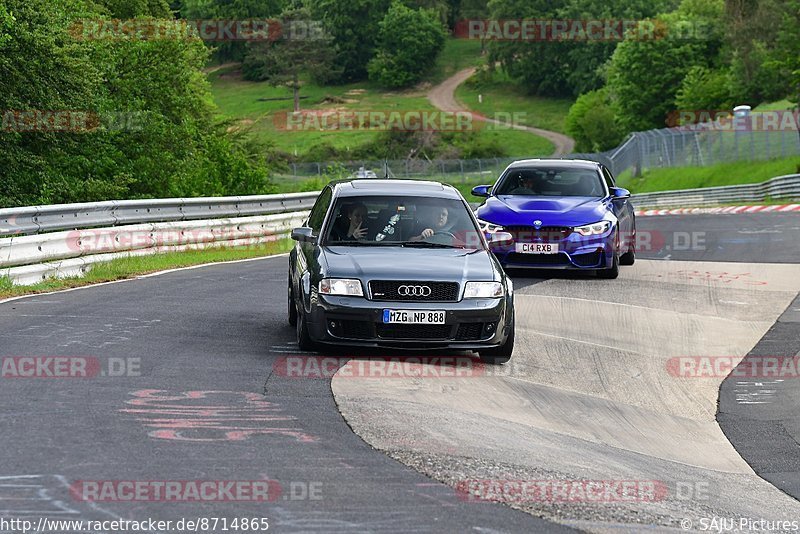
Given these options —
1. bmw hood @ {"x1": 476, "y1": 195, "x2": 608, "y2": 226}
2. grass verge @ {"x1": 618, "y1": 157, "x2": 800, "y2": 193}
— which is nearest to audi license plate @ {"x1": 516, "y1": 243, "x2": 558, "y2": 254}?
bmw hood @ {"x1": 476, "y1": 195, "x2": 608, "y2": 226}

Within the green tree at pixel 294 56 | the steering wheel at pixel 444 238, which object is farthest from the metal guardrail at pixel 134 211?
the green tree at pixel 294 56

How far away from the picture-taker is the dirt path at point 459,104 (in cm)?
12938

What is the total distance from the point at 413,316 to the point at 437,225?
63.1 inches

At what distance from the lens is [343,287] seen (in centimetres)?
1092

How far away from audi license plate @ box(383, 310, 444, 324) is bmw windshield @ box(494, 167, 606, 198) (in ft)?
27.7

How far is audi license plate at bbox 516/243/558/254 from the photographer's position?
58.2 ft

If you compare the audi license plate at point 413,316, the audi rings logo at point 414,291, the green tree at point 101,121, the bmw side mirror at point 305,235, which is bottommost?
the green tree at point 101,121

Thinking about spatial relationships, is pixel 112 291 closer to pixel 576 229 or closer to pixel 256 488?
pixel 576 229

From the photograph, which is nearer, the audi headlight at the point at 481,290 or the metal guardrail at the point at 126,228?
the audi headlight at the point at 481,290

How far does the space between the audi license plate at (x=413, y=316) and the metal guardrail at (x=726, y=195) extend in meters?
37.2

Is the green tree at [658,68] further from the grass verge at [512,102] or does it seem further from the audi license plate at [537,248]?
the audi license plate at [537,248]

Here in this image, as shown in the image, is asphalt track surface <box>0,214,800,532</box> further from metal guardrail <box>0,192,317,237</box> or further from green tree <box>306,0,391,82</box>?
green tree <box>306,0,391,82</box>

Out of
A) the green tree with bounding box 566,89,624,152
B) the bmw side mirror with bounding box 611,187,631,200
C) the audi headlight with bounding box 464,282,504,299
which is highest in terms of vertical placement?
the audi headlight with bounding box 464,282,504,299

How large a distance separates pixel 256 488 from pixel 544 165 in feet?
44.6
